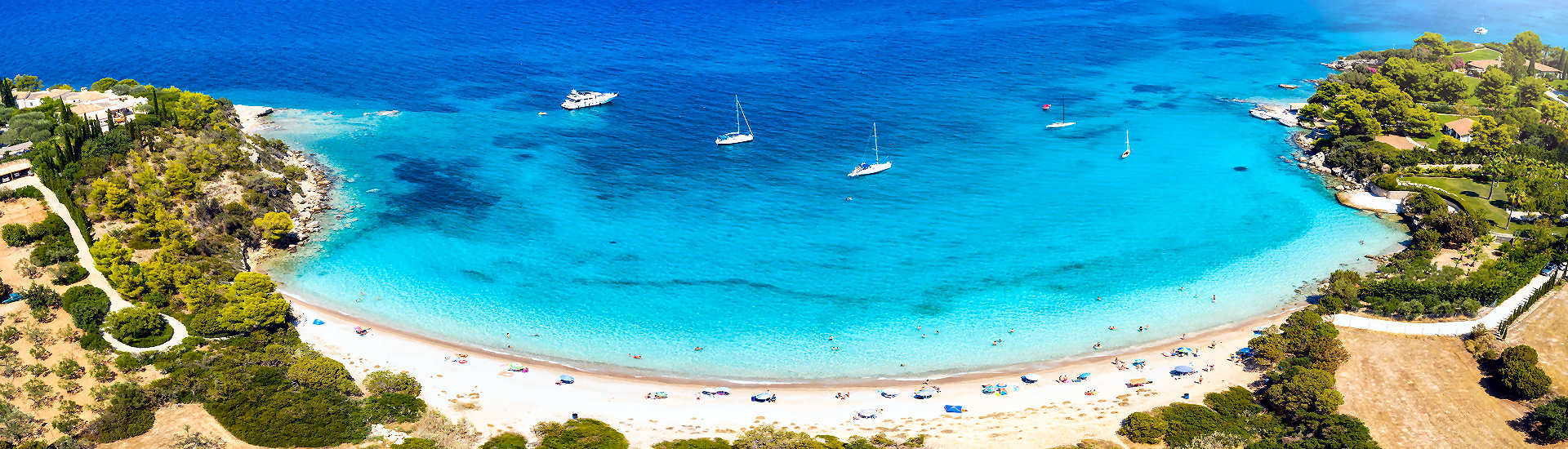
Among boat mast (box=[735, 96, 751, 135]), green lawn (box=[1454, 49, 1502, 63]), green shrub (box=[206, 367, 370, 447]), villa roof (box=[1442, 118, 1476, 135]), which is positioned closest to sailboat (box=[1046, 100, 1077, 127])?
boat mast (box=[735, 96, 751, 135])

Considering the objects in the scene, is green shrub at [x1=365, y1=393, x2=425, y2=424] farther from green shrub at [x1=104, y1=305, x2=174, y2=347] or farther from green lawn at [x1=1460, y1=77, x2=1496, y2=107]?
green lawn at [x1=1460, y1=77, x2=1496, y2=107]

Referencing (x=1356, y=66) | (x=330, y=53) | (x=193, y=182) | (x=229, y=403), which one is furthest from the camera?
(x=330, y=53)

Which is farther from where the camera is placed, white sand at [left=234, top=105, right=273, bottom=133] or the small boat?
the small boat

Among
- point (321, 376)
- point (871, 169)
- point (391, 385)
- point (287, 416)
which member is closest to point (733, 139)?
point (871, 169)

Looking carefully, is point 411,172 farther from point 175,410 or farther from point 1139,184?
point 1139,184

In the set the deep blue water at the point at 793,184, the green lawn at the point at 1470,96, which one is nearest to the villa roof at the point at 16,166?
the deep blue water at the point at 793,184

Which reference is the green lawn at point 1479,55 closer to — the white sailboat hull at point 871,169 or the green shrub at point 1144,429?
the white sailboat hull at point 871,169

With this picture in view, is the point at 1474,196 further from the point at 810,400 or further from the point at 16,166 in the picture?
the point at 16,166

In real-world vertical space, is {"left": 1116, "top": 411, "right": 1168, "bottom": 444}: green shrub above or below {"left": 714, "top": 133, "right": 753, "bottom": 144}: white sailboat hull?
below

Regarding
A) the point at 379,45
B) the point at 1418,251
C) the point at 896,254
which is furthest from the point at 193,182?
the point at 1418,251
